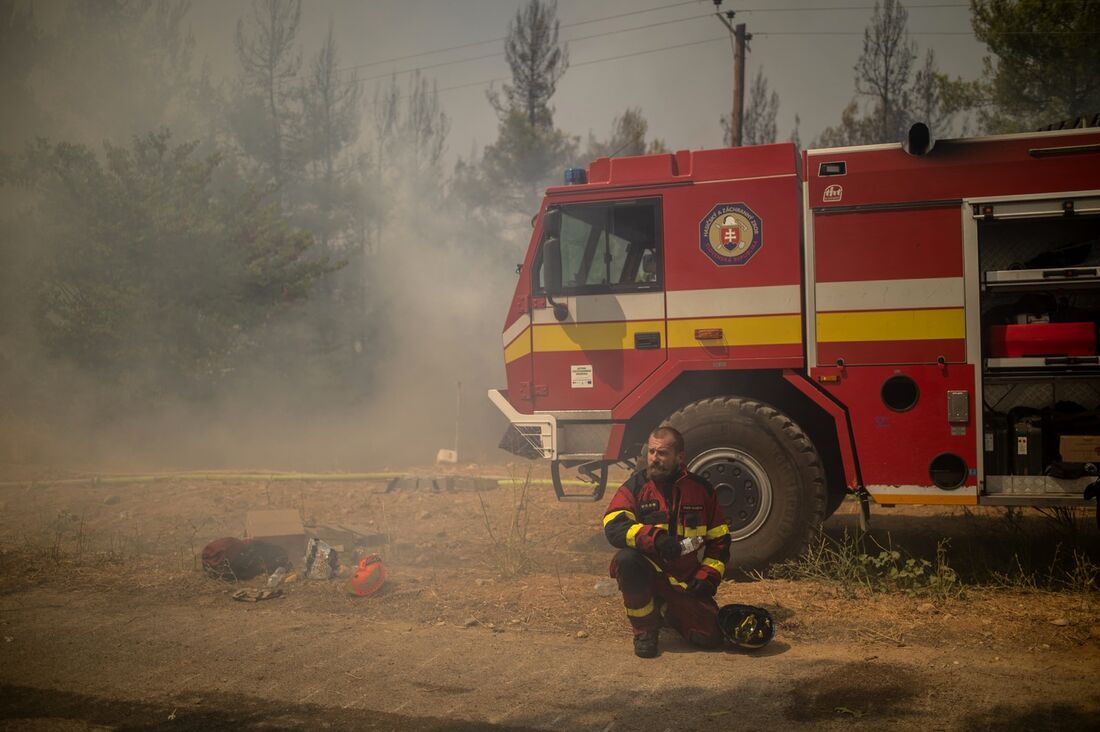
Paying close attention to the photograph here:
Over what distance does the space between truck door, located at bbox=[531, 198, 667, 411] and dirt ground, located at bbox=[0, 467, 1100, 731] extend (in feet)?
4.94

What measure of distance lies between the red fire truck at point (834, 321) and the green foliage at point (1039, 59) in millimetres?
13221

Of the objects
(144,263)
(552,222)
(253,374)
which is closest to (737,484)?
(552,222)

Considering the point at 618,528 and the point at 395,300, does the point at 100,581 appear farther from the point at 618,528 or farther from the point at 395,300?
the point at 395,300

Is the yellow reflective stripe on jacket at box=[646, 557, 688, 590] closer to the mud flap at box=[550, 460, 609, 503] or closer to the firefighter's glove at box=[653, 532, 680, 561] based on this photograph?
the firefighter's glove at box=[653, 532, 680, 561]

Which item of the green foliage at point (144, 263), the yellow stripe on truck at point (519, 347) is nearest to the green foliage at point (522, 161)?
the green foliage at point (144, 263)

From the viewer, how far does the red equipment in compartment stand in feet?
20.8

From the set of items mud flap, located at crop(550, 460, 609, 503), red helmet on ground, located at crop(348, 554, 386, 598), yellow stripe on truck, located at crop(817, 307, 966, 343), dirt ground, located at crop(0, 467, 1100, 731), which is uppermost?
yellow stripe on truck, located at crop(817, 307, 966, 343)

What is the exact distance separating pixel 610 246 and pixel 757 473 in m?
2.18

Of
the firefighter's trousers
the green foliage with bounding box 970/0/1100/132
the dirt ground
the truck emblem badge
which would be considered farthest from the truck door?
the green foliage with bounding box 970/0/1100/132

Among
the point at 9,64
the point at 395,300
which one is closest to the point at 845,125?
the point at 395,300

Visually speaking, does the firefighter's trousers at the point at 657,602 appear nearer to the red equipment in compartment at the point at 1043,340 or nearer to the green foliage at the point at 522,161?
the red equipment in compartment at the point at 1043,340

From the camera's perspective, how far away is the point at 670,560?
5.16 m

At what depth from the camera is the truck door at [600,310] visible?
7277 millimetres

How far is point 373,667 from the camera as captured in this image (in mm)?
5125
